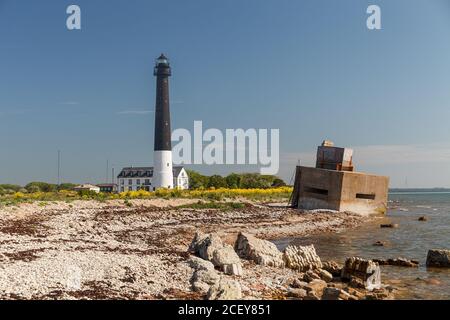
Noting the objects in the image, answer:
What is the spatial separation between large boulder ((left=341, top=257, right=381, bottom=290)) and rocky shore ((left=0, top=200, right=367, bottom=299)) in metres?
1.35

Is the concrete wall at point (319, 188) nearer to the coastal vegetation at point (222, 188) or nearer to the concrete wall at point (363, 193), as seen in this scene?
the concrete wall at point (363, 193)

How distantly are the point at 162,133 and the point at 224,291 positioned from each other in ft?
159

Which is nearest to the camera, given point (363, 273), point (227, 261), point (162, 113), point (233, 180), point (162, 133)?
point (363, 273)

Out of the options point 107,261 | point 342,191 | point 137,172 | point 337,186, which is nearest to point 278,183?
point 137,172

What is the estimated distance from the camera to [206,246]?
12.9 metres

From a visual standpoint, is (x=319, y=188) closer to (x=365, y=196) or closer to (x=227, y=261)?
(x=365, y=196)

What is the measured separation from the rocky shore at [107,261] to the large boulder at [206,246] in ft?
0.87

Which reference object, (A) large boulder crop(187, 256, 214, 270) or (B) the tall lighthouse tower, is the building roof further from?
(A) large boulder crop(187, 256, 214, 270)

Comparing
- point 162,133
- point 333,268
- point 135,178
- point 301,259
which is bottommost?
point 135,178

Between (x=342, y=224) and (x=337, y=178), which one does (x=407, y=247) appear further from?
(x=337, y=178)

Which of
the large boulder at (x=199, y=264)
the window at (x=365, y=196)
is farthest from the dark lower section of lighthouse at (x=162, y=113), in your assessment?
the large boulder at (x=199, y=264)

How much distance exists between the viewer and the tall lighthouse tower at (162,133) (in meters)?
56.1

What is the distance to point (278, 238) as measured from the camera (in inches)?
895
